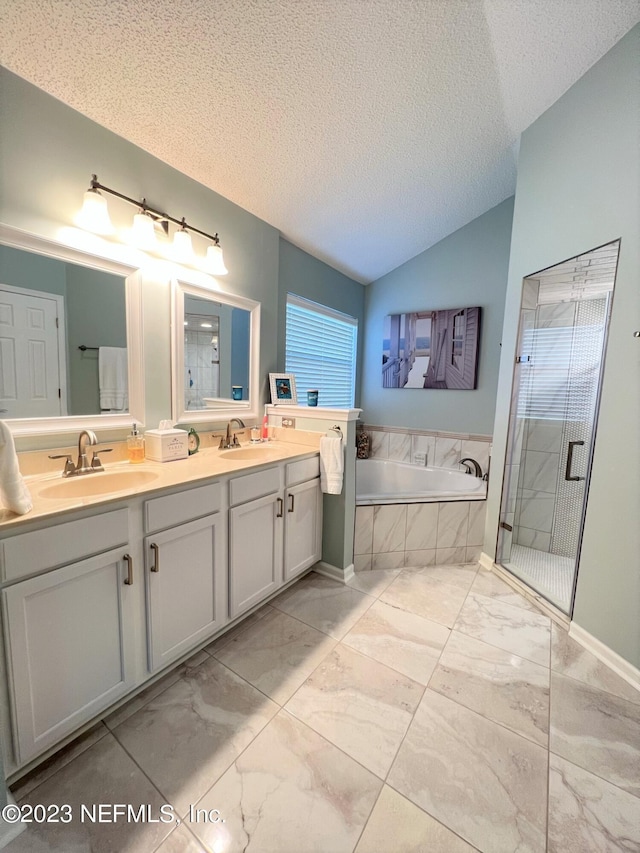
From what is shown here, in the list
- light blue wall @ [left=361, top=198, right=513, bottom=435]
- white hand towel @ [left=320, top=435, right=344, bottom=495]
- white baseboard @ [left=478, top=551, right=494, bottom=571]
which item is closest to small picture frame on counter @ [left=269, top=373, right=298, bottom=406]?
white hand towel @ [left=320, top=435, right=344, bottom=495]

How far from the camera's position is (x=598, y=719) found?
1348 millimetres

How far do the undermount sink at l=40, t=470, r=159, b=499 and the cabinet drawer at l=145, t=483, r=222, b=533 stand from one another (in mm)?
117

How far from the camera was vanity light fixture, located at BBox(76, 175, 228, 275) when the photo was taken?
1.50 meters

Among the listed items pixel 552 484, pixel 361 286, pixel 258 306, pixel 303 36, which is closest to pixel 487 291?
pixel 361 286

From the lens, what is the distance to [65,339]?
156cm

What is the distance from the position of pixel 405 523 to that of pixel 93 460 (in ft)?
6.39

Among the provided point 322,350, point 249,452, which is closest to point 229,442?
point 249,452

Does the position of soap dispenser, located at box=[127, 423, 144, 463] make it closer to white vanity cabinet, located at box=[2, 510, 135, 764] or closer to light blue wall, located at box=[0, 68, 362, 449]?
light blue wall, located at box=[0, 68, 362, 449]

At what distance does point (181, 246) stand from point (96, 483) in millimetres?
1322

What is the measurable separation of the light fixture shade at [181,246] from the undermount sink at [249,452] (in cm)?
113

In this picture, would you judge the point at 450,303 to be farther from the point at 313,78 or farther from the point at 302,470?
the point at 302,470

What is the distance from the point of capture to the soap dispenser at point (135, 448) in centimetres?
173

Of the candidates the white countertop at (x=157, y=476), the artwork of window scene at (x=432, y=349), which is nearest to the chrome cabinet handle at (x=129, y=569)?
the white countertop at (x=157, y=476)

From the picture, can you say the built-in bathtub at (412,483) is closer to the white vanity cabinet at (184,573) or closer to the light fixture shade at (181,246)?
the white vanity cabinet at (184,573)
